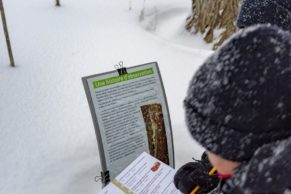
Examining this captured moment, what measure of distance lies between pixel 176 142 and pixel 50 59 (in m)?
1.47

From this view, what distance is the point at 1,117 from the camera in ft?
7.70

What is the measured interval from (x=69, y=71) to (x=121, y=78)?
1361 millimetres

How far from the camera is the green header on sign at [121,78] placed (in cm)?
166

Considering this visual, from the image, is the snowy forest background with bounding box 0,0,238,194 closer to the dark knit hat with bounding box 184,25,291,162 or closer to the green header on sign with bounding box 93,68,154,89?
the green header on sign with bounding box 93,68,154,89

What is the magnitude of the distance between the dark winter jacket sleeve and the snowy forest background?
1420 millimetres

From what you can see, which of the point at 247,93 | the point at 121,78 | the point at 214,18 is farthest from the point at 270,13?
the point at 214,18

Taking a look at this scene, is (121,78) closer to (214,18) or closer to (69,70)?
(69,70)

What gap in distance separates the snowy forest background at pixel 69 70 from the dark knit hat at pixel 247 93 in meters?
1.41

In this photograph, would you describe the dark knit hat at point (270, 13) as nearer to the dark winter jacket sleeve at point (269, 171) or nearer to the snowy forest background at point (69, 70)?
the dark winter jacket sleeve at point (269, 171)

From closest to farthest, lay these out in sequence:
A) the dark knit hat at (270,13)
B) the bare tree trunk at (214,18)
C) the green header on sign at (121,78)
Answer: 1. the dark knit hat at (270,13)
2. the green header on sign at (121,78)
3. the bare tree trunk at (214,18)

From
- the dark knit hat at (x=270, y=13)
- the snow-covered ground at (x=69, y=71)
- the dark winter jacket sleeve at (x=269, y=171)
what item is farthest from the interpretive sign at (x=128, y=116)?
the dark winter jacket sleeve at (x=269, y=171)

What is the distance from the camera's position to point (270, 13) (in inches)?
58.1

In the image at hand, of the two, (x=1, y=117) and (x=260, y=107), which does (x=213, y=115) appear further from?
(x=1, y=117)

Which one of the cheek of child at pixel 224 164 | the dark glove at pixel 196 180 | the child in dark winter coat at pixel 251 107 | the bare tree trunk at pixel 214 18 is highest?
the bare tree trunk at pixel 214 18
